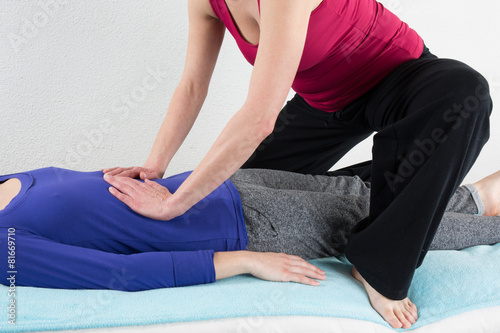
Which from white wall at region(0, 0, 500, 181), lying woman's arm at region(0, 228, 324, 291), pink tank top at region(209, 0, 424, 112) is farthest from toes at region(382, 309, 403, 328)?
white wall at region(0, 0, 500, 181)

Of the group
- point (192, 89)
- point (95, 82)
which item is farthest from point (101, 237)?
point (95, 82)

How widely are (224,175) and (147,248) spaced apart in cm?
29

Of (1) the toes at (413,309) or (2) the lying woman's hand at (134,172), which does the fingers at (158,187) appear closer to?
(2) the lying woman's hand at (134,172)

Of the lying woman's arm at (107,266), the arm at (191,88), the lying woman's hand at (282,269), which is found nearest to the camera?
the lying woman's arm at (107,266)

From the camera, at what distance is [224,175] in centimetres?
110

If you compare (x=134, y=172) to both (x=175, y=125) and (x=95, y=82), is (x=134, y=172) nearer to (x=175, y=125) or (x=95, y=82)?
(x=175, y=125)

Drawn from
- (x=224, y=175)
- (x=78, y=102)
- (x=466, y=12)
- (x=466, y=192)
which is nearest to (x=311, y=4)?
(x=224, y=175)

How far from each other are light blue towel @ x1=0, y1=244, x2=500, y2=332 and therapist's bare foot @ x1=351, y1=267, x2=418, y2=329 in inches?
0.7

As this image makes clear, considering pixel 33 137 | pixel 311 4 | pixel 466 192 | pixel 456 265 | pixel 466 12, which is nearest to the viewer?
pixel 311 4

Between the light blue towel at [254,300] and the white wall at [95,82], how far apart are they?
1.14 meters

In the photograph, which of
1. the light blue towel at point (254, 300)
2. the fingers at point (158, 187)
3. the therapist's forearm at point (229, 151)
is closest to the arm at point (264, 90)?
the therapist's forearm at point (229, 151)

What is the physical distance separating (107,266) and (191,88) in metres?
0.69

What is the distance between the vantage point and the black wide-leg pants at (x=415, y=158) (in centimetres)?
109

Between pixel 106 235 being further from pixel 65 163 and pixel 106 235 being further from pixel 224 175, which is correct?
pixel 65 163
